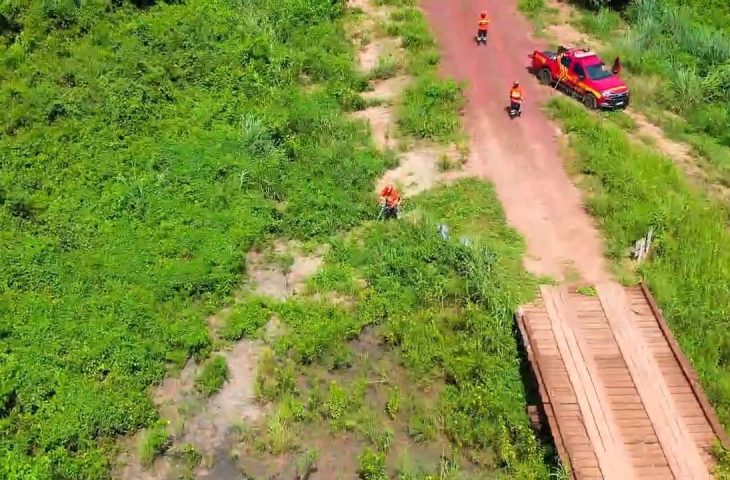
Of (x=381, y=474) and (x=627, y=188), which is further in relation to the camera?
(x=627, y=188)

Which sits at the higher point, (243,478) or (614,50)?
(614,50)

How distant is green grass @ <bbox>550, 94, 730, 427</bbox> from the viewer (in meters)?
17.7

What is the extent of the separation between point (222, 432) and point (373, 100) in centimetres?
1401

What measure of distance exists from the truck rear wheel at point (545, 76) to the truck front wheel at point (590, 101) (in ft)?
5.20

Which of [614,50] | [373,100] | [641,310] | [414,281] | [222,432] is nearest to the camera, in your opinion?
[222,432]

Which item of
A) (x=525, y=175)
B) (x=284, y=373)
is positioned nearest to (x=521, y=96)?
(x=525, y=175)

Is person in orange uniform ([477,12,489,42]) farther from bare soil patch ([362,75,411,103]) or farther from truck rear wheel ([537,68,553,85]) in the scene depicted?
bare soil patch ([362,75,411,103])

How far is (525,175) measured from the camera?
23203 millimetres

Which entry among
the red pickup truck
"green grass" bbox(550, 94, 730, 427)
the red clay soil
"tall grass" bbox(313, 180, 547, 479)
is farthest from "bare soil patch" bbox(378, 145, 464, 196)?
the red pickup truck

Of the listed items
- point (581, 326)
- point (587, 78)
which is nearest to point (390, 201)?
point (581, 326)

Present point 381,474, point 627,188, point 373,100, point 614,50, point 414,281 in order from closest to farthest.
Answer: point 381,474 < point 414,281 < point 627,188 < point 373,100 < point 614,50

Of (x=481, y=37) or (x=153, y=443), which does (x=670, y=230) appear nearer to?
(x=481, y=37)

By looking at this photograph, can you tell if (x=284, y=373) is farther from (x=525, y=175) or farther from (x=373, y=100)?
(x=373, y=100)

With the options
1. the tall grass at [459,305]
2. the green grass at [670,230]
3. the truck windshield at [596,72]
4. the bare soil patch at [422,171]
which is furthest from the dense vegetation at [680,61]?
the tall grass at [459,305]
